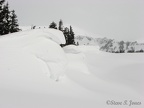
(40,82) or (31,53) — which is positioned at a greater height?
(31,53)

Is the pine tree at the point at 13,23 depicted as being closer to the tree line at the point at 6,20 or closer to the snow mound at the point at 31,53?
the tree line at the point at 6,20

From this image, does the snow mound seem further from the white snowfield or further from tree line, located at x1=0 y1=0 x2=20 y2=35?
tree line, located at x1=0 y1=0 x2=20 y2=35

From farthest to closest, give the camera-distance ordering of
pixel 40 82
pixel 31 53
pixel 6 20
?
pixel 6 20 → pixel 31 53 → pixel 40 82

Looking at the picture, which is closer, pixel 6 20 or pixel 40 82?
pixel 40 82

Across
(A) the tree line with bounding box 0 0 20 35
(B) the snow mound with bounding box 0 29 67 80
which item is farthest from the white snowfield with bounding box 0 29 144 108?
(A) the tree line with bounding box 0 0 20 35

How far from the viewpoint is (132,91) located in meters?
8.38

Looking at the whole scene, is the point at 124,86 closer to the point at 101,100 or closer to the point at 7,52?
the point at 101,100

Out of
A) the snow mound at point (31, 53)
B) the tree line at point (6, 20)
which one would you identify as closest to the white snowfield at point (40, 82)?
the snow mound at point (31, 53)

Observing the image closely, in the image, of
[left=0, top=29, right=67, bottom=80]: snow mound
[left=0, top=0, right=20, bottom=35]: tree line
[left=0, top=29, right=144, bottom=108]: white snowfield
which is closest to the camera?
[left=0, top=29, right=144, bottom=108]: white snowfield

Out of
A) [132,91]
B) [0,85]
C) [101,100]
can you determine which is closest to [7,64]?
[0,85]

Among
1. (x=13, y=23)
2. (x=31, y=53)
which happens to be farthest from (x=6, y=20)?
(x=31, y=53)

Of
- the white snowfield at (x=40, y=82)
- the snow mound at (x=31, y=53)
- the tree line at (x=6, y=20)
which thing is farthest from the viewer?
the tree line at (x=6, y=20)

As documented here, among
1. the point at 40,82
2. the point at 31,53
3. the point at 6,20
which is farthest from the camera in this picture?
the point at 6,20

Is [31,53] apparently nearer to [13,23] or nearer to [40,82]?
[40,82]
